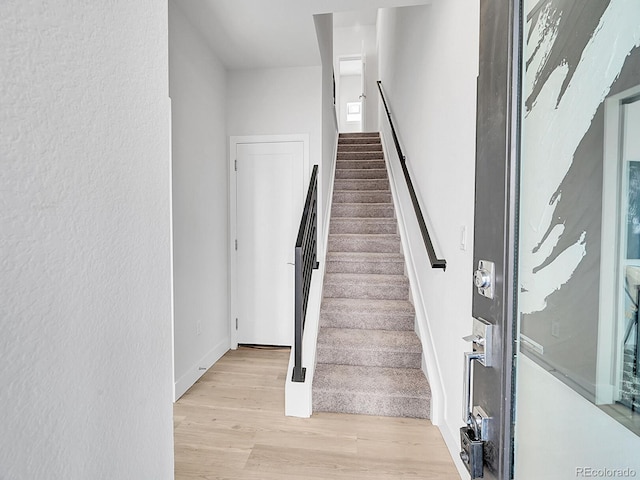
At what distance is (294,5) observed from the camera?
7.40 feet

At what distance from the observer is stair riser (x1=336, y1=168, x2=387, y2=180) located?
14.3ft

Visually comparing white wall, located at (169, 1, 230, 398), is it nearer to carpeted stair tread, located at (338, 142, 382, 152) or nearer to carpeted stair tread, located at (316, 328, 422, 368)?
carpeted stair tread, located at (316, 328, 422, 368)

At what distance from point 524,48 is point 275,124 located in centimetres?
291

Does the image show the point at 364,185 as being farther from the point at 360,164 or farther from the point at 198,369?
the point at 198,369

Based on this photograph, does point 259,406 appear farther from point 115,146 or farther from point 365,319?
point 115,146

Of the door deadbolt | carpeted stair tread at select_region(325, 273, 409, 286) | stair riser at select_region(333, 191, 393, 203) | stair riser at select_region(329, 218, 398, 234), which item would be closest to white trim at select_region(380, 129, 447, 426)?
carpeted stair tread at select_region(325, 273, 409, 286)

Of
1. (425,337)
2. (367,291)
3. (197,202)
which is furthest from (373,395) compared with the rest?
(197,202)

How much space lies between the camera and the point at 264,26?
252 cm

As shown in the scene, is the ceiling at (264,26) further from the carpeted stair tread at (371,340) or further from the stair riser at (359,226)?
the carpeted stair tread at (371,340)

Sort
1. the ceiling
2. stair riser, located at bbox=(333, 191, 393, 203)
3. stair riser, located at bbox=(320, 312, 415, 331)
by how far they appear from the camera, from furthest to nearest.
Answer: stair riser, located at bbox=(333, 191, 393, 203) → stair riser, located at bbox=(320, 312, 415, 331) → the ceiling

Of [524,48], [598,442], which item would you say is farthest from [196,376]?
[524,48]

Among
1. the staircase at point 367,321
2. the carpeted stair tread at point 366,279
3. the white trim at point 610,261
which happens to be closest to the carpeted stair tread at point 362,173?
the staircase at point 367,321

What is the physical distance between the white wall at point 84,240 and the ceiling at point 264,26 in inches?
72.0

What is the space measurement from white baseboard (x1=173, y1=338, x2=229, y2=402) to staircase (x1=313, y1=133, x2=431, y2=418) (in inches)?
39.1
